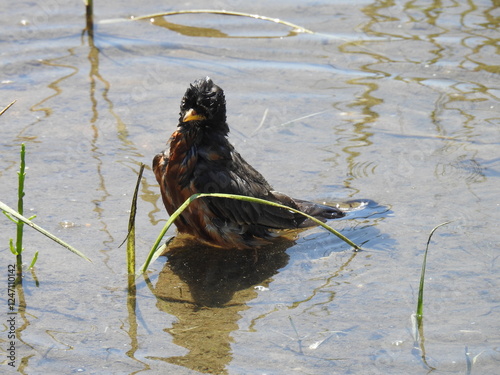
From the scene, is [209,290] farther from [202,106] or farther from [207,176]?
[202,106]

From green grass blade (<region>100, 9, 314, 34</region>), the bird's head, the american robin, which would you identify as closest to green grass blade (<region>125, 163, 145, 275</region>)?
the american robin

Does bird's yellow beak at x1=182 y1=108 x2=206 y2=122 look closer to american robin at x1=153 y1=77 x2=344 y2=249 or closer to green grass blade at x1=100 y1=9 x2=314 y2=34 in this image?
american robin at x1=153 y1=77 x2=344 y2=249

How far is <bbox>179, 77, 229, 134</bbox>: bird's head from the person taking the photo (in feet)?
15.2

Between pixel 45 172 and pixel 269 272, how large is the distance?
1833 millimetres

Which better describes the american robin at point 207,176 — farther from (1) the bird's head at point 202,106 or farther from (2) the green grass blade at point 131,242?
(2) the green grass blade at point 131,242

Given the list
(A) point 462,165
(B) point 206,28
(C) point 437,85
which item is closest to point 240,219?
(A) point 462,165

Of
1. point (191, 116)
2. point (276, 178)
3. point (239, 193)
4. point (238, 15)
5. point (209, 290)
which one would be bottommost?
point (209, 290)

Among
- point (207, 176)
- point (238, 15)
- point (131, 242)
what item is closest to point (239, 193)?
point (207, 176)

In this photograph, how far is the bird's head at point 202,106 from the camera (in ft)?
15.2

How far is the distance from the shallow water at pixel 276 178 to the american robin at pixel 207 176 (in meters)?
0.21

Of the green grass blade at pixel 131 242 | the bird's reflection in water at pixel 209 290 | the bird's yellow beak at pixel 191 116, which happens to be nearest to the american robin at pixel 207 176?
the bird's yellow beak at pixel 191 116

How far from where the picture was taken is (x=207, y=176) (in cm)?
465

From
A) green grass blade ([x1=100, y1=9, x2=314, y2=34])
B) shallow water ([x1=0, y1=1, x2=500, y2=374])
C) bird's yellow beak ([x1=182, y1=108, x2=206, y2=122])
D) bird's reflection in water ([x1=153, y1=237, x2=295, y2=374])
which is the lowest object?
bird's reflection in water ([x1=153, y1=237, x2=295, y2=374])

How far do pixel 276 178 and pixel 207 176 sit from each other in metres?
1.12
